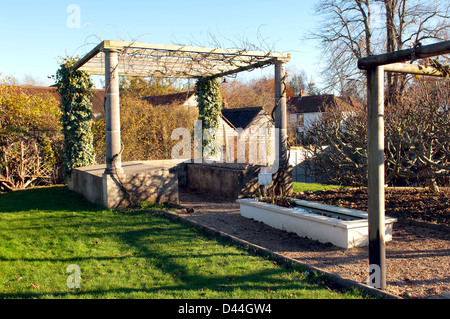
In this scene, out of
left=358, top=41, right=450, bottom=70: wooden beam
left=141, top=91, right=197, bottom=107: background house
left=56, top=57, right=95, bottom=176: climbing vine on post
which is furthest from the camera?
left=141, top=91, right=197, bottom=107: background house

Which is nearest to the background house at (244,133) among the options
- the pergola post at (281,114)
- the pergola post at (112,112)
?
the pergola post at (281,114)

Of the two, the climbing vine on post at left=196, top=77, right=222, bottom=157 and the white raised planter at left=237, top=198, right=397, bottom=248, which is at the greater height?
the climbing vine on post at left=196, top=77, right=222, bottom=157

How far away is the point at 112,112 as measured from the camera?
31.3 ft

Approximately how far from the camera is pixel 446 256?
5.98 m

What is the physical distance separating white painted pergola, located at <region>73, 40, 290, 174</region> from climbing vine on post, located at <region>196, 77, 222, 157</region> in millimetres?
531

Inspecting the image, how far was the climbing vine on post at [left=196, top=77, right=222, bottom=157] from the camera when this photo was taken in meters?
14.7

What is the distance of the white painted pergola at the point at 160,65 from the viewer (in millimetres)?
9539

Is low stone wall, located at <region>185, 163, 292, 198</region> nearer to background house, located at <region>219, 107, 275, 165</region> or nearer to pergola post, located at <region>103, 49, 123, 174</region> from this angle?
pergola post, located at <region>103, 49, 123, 174</region>

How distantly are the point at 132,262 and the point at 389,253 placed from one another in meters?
3.94

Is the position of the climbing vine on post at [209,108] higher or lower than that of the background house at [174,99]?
lower

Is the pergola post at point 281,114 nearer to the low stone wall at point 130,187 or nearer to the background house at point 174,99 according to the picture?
the low stone wall at point 130,187

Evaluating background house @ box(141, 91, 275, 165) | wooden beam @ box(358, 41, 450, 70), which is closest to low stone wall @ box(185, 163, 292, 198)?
background house @ box(141, 91, 275, 165)

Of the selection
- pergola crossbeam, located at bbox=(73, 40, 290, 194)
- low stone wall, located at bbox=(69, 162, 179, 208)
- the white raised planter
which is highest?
pergola crossbeam, located at bbox=(73, 40, 290, 194)
